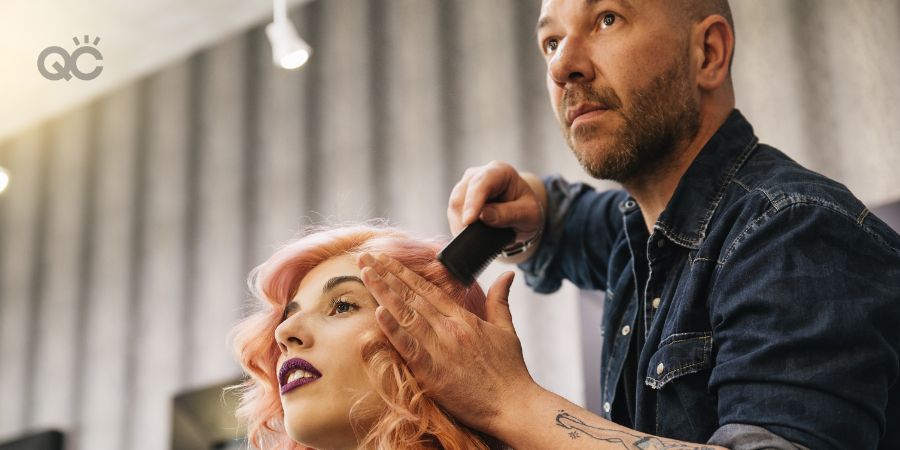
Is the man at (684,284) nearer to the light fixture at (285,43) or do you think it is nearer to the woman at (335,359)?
the woman at (335,359)

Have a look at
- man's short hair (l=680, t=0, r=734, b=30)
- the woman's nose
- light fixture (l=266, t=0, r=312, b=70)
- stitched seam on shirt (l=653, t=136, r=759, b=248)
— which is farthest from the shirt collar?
light fixture (l=266, t=0, r=312, b=70)

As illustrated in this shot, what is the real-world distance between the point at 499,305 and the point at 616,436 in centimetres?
28

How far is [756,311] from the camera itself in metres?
1.34

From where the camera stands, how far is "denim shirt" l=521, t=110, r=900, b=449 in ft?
4.13

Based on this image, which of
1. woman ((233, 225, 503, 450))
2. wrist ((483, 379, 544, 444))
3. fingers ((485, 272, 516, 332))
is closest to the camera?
wrist ((483, 379, 544, 444))

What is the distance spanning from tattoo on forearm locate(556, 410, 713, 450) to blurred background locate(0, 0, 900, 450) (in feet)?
5.04

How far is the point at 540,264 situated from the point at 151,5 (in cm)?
248

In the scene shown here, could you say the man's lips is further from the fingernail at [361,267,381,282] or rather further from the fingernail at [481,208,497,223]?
the fingernail at [361,267,381,282]

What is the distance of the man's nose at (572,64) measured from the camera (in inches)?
68.3

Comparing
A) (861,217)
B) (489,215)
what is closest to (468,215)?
(489,215)

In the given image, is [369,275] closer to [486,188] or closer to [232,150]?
[486,188]

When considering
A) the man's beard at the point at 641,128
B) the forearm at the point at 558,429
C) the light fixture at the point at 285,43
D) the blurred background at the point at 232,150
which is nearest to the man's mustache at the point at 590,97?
the man's beard at the point at 641,128

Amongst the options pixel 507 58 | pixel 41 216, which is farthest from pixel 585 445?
pixel 41 216

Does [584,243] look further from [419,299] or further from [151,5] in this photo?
[151,5]
